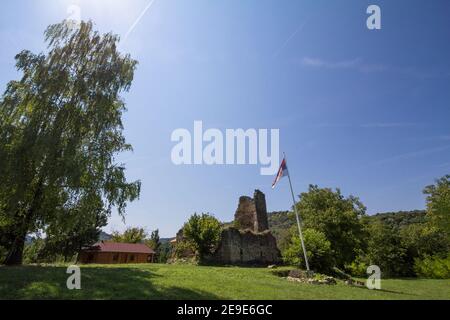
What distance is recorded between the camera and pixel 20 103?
1566cm

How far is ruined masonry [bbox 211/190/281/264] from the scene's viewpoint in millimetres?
27031

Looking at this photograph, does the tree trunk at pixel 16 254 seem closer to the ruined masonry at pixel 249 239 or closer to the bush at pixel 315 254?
the ruined masonry at pixel 249 239

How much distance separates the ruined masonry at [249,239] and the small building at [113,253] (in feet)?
73.0

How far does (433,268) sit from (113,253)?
44526mm

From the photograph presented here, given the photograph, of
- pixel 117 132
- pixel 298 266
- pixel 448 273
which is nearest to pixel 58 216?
pixel 117 132

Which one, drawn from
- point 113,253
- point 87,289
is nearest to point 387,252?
point 87,289

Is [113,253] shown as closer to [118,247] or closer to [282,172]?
[118,247]

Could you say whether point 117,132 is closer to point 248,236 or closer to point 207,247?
point 207,247

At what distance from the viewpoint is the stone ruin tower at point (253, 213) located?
34188 millimetres

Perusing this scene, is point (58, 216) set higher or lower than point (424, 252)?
higher

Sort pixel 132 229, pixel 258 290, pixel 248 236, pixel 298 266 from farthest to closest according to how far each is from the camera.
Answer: pixel 132 229, pixel 248 236, pixel 298 266, pixel 258 290

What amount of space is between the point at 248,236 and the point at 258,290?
18511 mm

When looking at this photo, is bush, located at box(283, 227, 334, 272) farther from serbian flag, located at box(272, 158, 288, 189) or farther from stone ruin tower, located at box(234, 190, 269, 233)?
stone ruin tower, located at box(234, 190, 269, 233)

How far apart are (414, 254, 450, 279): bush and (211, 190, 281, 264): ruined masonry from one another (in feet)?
61.2
